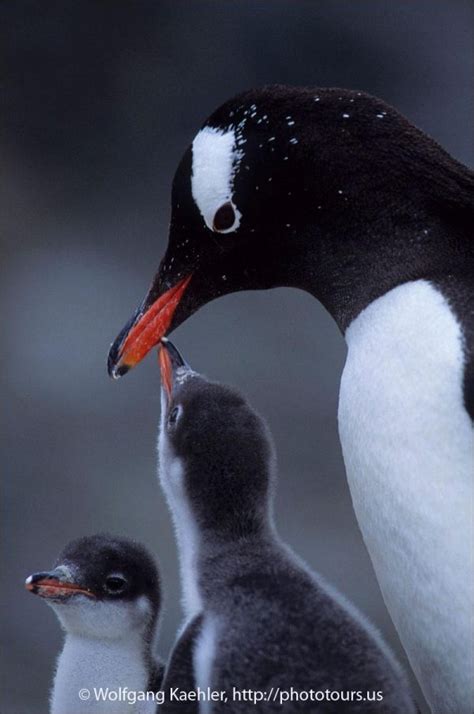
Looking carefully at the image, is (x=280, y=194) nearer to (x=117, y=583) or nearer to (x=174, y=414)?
(x=174, y=414)

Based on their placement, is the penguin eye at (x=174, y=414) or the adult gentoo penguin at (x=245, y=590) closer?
the adult gentoo penguin at (x=245, y=590)

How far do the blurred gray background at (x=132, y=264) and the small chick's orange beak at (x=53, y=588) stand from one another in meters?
1.31

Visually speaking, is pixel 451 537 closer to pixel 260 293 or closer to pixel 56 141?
pixel 260 293

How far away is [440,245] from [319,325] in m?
2.24

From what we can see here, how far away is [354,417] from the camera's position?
39.5 inches

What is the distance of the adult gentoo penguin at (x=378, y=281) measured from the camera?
962 millimetres

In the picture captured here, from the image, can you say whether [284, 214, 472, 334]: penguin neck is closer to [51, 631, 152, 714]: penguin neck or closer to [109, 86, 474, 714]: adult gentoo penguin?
[109, 86, 474, 714]: adult gentoo penguin

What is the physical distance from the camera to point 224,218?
110cm

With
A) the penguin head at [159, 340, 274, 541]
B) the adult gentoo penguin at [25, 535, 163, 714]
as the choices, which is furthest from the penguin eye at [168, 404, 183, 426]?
the adult gentoo penguin at [25, 535, 163, 714]

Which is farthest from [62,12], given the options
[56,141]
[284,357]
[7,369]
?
[284,357]

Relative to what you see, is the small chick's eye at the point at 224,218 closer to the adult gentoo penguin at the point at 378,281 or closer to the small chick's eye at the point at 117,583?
the adult gentoo penguin at the point at 378,281

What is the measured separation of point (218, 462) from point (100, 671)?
0.64ft

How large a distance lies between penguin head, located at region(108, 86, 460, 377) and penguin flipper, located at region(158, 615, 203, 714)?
0.87ft

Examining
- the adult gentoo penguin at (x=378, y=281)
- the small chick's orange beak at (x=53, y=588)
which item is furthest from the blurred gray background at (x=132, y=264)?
the adult gentoo penguin at (x=378, y=281)
